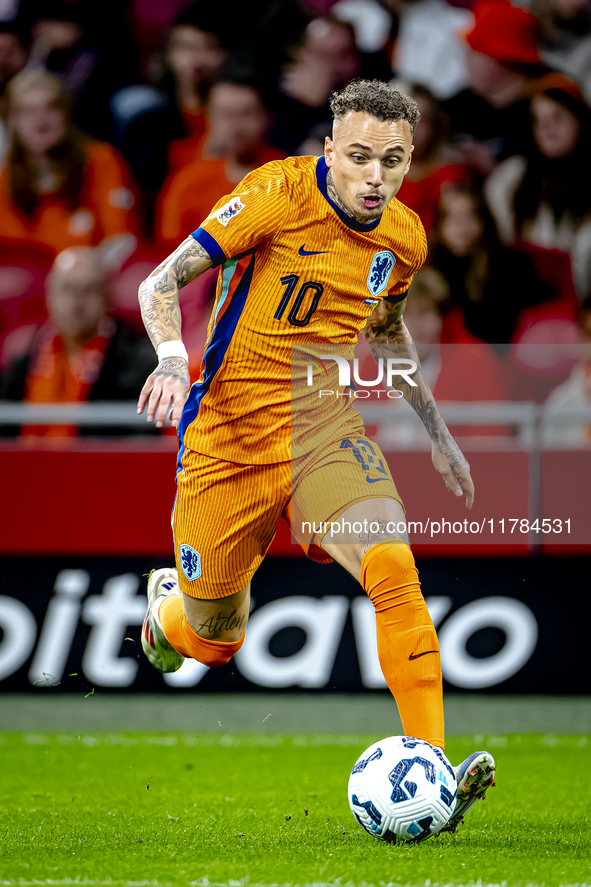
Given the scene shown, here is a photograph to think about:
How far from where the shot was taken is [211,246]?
10.6 ft

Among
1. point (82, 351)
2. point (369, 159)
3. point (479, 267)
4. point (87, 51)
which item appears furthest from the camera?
point (87, 51)

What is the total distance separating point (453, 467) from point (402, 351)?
0.46 metres

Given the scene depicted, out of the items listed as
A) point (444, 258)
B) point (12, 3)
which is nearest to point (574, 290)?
point (444, 258)

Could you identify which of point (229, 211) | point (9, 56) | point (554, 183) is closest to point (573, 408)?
point (554, 183)

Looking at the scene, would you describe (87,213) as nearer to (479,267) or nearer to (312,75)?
(312,75)

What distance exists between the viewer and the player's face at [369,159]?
323cm

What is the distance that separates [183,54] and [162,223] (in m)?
1.35

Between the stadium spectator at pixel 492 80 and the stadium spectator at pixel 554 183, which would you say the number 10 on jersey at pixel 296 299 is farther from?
the stadium spectator at pixel 492 80

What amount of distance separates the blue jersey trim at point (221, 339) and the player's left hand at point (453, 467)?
84 cm

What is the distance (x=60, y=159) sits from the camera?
23.7ft

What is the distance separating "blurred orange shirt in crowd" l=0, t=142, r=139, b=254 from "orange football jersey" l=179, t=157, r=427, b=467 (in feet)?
13.2

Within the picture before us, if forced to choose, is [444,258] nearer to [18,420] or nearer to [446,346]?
[446,346]

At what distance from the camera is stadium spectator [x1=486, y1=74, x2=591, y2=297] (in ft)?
23.3

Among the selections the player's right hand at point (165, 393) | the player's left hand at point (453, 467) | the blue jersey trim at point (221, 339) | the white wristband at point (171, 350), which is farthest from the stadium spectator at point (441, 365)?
the player's right hand at point (165, 393)
